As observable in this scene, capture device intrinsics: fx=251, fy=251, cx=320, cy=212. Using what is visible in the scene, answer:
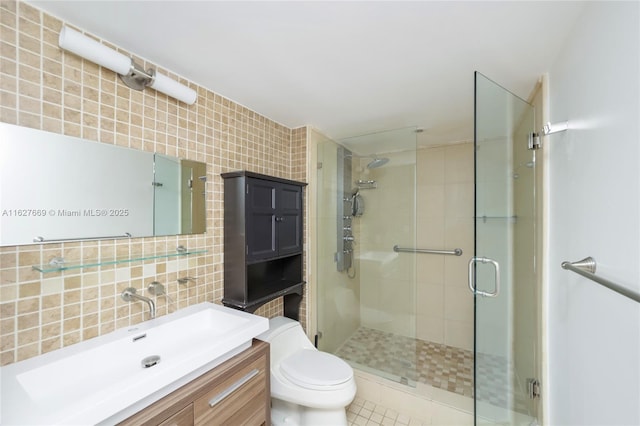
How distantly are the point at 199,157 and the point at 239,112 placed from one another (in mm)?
499

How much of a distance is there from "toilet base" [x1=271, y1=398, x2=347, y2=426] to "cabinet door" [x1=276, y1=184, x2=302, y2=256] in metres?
1.00

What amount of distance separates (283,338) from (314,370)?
1.03 ft

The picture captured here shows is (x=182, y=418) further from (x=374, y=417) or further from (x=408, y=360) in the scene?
(x=408, y=360)

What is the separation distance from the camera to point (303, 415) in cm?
157

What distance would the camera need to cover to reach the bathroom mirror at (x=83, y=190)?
923 mm

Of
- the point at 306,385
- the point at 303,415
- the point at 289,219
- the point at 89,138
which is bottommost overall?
the point at 303,415

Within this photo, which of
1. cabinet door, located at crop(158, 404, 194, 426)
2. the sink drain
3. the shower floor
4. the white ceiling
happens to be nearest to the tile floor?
the shower floor

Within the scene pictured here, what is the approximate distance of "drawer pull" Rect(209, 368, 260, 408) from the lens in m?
1.02

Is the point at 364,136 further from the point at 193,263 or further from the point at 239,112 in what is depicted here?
the point at 193,263

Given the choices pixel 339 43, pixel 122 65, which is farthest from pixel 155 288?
pixel 339 43

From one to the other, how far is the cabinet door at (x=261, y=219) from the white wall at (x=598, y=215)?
1.60m

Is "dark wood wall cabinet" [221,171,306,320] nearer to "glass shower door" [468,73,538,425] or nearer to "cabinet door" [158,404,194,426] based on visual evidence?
"cabinet door" [158,404,194,426]

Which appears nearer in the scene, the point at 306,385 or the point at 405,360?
the point at 306,385

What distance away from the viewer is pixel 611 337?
2.46 feet
